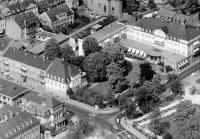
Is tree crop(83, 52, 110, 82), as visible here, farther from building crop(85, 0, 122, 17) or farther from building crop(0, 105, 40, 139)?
building crop(85, 0, 122, 17)

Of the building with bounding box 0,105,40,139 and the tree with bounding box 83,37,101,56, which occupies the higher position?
the tree with bounding box 83,37,101,56

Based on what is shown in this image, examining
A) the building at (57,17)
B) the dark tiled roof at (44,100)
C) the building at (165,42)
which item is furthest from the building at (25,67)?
the building at (165,42)

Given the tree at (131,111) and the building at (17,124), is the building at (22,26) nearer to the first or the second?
the building at (17,124)

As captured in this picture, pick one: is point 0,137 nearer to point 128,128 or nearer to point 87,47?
point 128,128

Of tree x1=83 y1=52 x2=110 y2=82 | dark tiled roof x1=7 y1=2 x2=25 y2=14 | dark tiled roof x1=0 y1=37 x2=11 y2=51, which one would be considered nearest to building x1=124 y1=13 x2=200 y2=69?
tree x1=83 y1=52 x2=110 y2=82

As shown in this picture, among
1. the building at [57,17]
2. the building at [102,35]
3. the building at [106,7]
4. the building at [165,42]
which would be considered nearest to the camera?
the building at [165,42]

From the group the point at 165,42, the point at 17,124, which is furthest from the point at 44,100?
the point at 165,42
